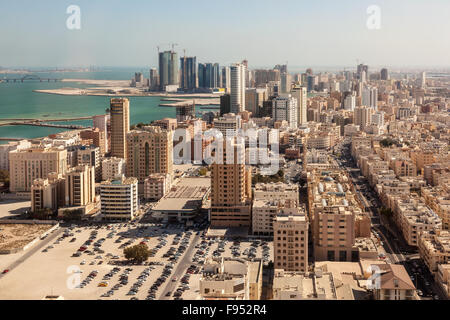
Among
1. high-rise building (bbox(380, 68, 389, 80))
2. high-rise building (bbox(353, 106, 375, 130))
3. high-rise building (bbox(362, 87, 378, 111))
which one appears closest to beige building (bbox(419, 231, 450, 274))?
high-rise building (bbox(353, 106, 375, 130))

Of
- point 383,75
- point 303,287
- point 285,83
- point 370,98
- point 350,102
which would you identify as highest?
point 383,75

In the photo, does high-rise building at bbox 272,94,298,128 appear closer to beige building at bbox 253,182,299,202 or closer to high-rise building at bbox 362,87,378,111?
high-rise building at bbox 362,87,378,111

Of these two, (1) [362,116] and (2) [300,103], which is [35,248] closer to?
(2) [300,103]

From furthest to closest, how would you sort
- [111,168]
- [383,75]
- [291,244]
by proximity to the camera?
[383,75]
[111,168]
[291,244]

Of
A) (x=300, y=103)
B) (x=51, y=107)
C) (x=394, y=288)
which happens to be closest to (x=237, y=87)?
(x=300, y=103)

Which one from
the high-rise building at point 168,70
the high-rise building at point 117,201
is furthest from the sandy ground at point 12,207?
the high-rise building at point 168,70

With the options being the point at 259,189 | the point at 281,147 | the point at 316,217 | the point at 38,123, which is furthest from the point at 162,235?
the point at 38,123
